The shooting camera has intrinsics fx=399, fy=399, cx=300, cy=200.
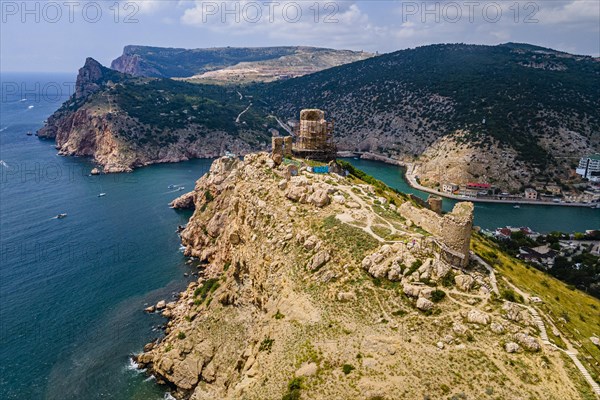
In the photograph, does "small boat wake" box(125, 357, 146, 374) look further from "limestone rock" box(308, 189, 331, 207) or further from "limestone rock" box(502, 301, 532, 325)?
"limestone rock" box(502, 301, 532, 325)

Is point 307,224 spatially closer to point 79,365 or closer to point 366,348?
point 366,348

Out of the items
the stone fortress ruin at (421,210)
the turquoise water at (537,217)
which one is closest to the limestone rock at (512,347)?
the stone fortress ruin at (421,210)

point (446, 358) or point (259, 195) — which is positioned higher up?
point (259, 195)

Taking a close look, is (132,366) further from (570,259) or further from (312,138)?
(570,259)

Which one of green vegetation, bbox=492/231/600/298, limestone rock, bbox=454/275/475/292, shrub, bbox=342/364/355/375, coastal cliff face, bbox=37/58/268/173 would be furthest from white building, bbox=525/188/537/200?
shrub, bbox=342/364/355/375

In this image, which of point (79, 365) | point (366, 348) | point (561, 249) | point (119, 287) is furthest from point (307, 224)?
point (561, 249)

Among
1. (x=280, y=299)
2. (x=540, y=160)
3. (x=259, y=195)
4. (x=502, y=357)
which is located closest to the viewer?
(x=502, y=357)
